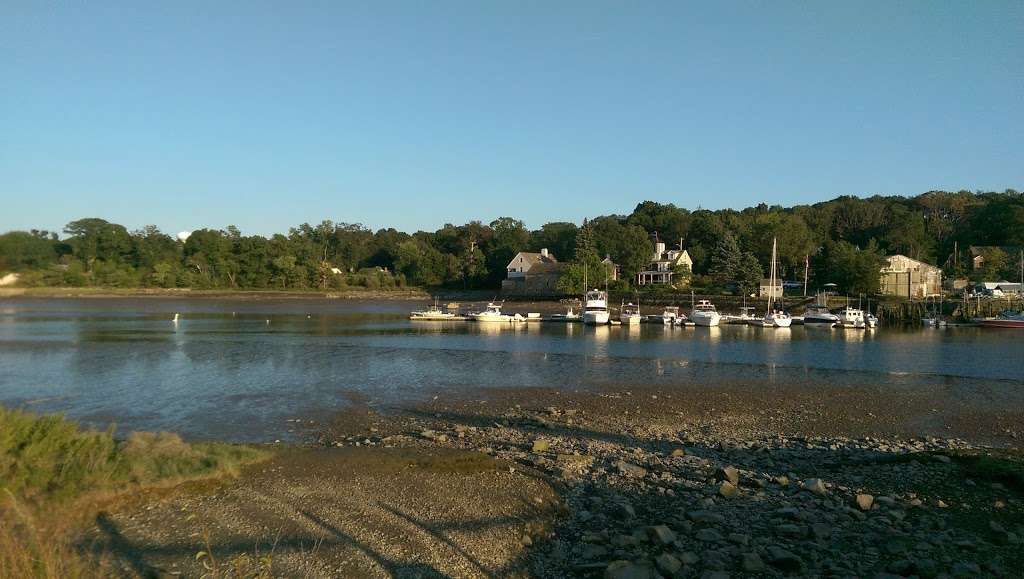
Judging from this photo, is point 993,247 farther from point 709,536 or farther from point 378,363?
point 709,536

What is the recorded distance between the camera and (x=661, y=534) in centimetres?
855

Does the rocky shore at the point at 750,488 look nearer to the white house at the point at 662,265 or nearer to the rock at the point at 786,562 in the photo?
the rock at the point at 786,562

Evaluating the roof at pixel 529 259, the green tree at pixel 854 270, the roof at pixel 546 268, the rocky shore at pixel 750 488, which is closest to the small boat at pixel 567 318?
the roof at pixel 546 268

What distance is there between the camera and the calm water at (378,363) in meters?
21.1

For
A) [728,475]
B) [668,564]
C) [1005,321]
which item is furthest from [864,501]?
[1005,321]

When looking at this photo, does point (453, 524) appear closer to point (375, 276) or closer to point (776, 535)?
point (776, 535)

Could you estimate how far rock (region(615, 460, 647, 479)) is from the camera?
11805mm

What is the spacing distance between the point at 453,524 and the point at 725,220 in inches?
3939

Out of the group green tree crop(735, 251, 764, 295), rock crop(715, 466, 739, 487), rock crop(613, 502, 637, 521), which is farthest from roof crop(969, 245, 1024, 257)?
rock crop(613, 502, 637, 521)

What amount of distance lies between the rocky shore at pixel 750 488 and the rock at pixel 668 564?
29mm

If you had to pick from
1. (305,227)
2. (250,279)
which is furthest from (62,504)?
(305,227)

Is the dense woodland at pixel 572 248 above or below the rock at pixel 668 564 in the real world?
above

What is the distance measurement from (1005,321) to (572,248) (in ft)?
203

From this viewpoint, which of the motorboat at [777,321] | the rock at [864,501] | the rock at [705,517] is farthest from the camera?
the motorboat at [777,321]
